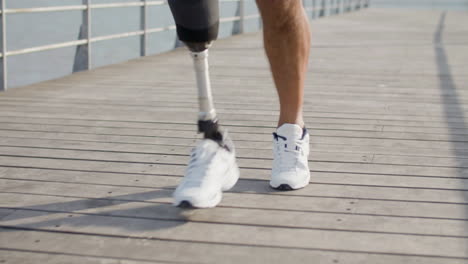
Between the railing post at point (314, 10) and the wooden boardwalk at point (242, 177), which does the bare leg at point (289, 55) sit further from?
the railing post at point (314, 10)

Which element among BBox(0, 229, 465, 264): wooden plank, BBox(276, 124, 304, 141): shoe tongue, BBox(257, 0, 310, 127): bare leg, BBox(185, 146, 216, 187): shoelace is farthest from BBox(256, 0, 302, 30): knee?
BBox(0, 229, 465, 264): wooden plank

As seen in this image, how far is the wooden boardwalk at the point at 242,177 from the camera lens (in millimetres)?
1443

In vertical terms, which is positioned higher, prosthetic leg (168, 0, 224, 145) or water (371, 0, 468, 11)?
prosthetic leg (168, 0, 224, 145)

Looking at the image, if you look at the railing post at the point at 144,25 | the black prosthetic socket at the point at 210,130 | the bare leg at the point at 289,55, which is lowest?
the railing post at the point at 144,25

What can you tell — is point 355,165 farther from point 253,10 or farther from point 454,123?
point 253,10

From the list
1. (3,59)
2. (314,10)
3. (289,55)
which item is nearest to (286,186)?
(289,55)

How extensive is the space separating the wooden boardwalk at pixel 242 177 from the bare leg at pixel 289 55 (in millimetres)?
196

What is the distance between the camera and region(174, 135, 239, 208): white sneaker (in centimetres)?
161

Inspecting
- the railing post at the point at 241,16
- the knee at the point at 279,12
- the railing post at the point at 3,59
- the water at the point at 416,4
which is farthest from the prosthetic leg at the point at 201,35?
the water at the point at 416,4

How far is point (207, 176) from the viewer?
1680 mm

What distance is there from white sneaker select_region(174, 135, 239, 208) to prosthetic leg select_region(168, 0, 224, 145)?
0.05 meters

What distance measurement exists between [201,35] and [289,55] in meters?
0.23

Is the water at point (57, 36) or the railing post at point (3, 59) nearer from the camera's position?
the railing post at point (3, 59)

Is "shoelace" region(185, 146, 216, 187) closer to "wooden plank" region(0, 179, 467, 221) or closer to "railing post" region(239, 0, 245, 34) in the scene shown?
"wooden plank" region(0, 179, 467, 221)
